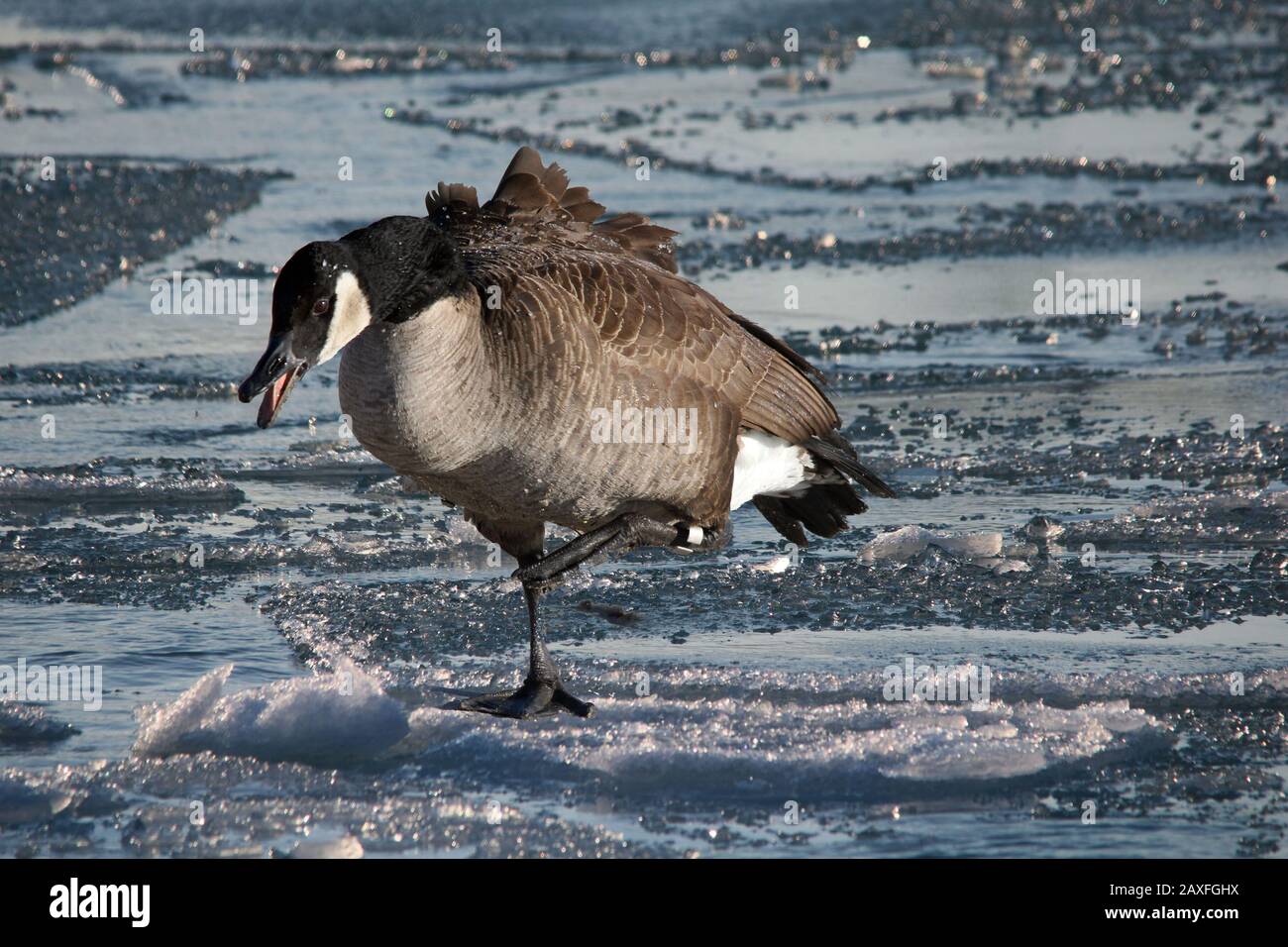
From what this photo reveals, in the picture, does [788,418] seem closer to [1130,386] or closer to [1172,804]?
[1172,804]

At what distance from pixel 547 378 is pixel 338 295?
648mm

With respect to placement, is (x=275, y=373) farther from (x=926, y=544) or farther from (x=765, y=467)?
(x=926, y=544)

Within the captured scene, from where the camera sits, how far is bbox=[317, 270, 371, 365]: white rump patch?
429 cm

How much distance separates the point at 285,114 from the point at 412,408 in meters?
12.0

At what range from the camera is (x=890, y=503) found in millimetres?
6836

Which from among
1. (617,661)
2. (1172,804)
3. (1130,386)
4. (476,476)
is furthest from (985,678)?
(1130,386)

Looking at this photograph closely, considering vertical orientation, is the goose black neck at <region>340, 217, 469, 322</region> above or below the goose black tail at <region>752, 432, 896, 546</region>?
above

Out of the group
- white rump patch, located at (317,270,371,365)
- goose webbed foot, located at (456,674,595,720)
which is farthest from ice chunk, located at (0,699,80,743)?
white rump patch, located at (317,270,371,365)

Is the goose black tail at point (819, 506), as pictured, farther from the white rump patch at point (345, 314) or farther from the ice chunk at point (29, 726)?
the ice chunk at point (29, 726)

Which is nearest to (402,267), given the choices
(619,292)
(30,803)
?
(619,292)

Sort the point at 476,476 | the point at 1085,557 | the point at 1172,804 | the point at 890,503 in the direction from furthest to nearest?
1. the point at 890,503
2. the point at 1085,557
3. the point at 476,476
4. the point at 1172,804

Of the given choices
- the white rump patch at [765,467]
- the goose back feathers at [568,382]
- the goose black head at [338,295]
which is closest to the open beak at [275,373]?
the goose black head at [338,295]

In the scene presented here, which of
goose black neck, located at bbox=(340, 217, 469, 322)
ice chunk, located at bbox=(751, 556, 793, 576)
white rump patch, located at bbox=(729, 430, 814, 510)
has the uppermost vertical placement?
goose black neck, located at bbox=(340, 217, 469, 322)

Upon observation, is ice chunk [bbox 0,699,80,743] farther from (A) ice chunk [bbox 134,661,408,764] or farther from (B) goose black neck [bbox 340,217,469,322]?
(B) goose black neck [bbox 340,217,469,322]
